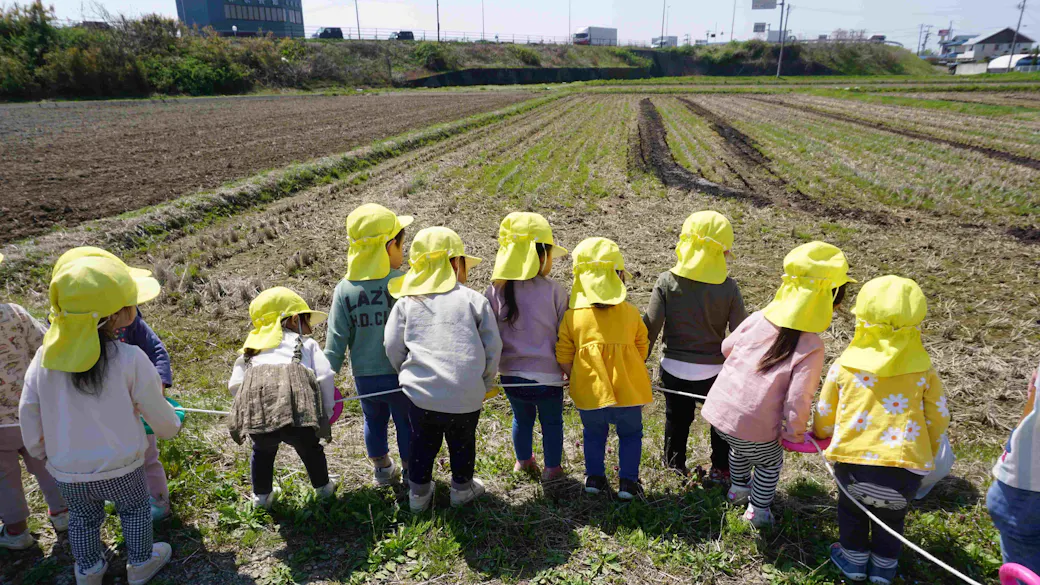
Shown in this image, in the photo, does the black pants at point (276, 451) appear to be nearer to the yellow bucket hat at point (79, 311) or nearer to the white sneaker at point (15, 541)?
the yellow bucket hat at point (79, 311)

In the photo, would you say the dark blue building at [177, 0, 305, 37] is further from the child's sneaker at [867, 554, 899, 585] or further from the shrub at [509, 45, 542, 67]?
the child's sneaker at [867, 554, 899, 585]

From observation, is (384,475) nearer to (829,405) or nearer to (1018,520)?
(829,405)

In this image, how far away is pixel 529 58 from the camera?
74688 mm

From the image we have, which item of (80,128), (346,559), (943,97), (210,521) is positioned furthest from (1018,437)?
(943,97)

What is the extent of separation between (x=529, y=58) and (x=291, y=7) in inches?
1983

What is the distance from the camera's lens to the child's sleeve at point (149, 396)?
8.89ft

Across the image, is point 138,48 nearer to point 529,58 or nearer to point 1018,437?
point 529,58

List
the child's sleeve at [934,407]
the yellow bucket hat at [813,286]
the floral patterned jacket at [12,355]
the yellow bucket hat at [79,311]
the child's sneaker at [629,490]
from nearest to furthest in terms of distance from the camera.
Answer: the yellow bucket hat at [79,311], the child's sleeve at [934,407], the yellow bucket hat at [813,286], the floral patterned jacket at [12,355], the child's sneaker at [629,490]

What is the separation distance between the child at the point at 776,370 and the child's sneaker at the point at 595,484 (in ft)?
2.49

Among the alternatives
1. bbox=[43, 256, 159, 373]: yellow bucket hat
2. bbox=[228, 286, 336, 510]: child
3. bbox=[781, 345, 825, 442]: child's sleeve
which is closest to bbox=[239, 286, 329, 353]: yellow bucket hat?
bbox=[228, 286, 336, 510]: child

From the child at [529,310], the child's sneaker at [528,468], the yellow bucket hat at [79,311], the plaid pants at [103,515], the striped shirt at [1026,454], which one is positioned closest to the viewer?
the striped shirt at [1026,454]

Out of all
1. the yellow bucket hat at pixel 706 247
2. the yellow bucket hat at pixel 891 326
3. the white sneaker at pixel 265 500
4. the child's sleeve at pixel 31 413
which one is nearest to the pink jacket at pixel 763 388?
the yellow bucket hat at pixel 891 326

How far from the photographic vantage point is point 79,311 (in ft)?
8.11

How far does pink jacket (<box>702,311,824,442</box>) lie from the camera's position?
287cm
